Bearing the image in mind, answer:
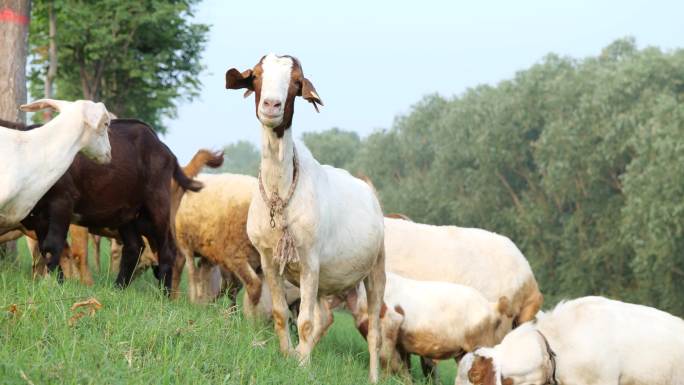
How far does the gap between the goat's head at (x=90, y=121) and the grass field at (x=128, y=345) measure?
1.21 meters

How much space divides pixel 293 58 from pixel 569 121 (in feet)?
120

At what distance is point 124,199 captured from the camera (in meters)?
9.79

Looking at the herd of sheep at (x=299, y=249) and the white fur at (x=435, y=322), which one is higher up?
the herd of sheep at (x=299, y=249)

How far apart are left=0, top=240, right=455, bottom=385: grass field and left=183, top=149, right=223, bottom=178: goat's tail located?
3692 millimetres

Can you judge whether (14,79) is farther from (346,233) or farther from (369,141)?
(369,141)

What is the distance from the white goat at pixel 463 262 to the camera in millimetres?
12812

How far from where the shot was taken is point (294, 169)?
7.56 metres

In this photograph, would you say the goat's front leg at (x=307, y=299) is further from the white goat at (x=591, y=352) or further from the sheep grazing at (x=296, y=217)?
the white goat at (x=591, y=352)

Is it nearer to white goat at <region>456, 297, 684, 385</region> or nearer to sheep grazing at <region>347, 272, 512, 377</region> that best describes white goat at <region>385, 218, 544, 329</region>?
sheep grazing at <region>347, 272, 512, 377</region>

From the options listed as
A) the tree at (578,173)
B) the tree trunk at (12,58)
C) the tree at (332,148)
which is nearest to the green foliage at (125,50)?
the tree trunk at (12,58)

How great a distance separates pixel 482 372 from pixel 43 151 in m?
4.54

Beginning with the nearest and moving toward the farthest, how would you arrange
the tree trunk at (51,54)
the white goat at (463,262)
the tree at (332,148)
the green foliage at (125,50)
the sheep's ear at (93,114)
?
1. the sheep's ear at (93,114)
2. the white goat at (463,262)
3. the tree trunk at (51,54)
4. the green foliage at (125,50)
5. the tree at (332,148)

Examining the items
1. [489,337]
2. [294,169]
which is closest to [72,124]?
[294,169]

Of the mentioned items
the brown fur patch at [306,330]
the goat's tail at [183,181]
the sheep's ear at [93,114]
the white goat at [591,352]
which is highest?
the sheep's ear at [93,114]
